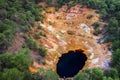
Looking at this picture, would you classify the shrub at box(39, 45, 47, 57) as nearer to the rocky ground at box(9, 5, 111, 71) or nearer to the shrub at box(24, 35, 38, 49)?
the rocky ground at box(9, 5, 111, 71)

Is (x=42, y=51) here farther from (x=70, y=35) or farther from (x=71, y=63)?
(x=70, y=35)

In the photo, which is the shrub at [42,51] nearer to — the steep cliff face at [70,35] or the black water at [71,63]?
the steep cliff face at [70,35]

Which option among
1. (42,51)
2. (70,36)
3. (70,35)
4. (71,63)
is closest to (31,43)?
(42,51)

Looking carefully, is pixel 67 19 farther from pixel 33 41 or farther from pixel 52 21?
pixel 33 41

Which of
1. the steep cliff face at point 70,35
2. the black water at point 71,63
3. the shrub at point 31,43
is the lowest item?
the black water at point 71,63

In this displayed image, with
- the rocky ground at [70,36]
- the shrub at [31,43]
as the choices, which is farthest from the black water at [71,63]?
the shrub at [31,43]

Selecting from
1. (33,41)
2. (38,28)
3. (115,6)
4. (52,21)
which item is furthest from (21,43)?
(115,6)

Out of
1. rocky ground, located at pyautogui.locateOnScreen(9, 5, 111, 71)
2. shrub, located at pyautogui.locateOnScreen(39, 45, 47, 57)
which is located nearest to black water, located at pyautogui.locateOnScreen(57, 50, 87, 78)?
rocky ground, located at pyautogui.locateOnScreen(9, 5, 111, 71)
